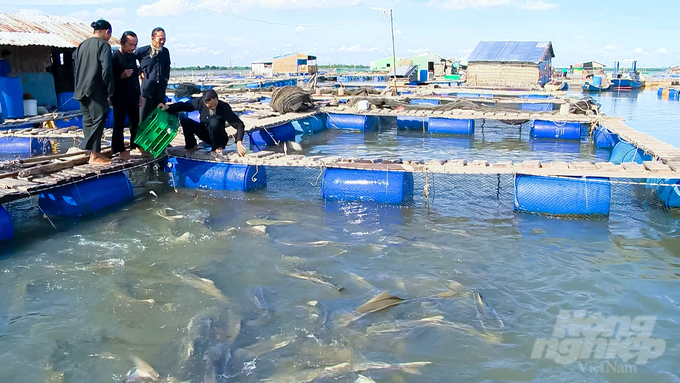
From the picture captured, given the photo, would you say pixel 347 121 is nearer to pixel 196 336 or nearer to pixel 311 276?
pixel 311 276

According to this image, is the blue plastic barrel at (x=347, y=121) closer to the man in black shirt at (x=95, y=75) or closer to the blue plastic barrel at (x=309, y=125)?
the blue plastic barrel at (x=309, y=125)

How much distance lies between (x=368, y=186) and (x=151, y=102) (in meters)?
3.83

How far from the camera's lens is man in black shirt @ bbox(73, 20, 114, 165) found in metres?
7.19

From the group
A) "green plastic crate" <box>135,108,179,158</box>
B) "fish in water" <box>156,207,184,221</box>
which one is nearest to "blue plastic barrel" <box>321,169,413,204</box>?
"fish in water" <box>156,207,184,221</box>

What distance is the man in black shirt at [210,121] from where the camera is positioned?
8.83m

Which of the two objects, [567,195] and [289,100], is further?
[289,100]

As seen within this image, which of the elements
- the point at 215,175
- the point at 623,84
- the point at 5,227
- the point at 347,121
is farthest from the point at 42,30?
the point at 623,84

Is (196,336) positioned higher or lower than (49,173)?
lower

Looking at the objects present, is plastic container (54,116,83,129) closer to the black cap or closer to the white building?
the black cap

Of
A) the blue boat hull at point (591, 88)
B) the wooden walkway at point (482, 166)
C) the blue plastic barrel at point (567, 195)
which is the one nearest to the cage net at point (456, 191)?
the blue plastic barrel at point (567, 195)

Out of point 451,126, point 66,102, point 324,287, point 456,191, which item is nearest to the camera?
point 324,287

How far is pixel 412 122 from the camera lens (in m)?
17.4

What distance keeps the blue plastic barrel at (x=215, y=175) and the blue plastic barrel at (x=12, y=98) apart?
7.98 m

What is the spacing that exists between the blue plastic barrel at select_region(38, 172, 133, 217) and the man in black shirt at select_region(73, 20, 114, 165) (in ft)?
3.15
